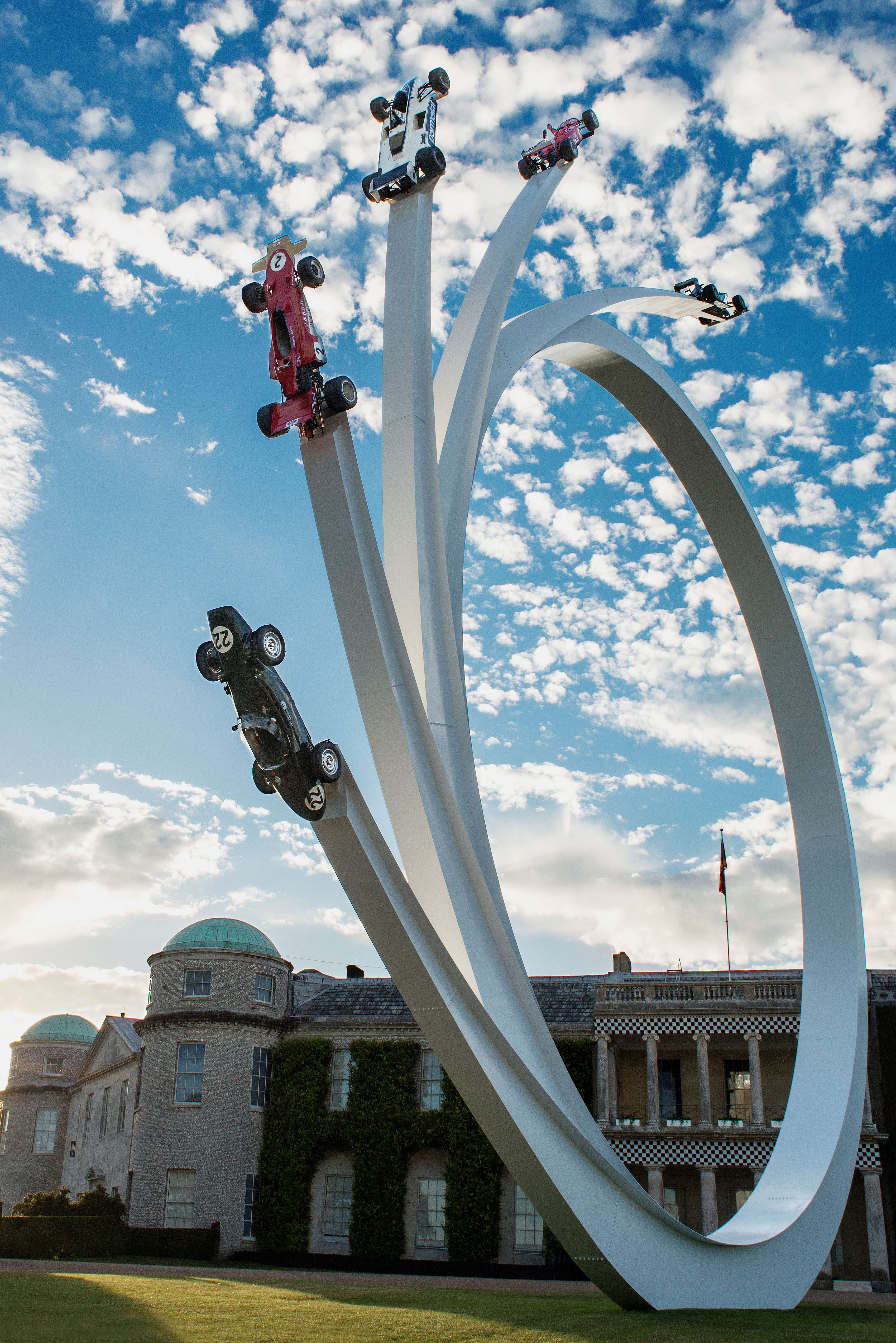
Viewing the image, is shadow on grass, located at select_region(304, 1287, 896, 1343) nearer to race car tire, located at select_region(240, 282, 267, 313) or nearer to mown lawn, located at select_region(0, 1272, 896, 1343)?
mown lawn, located at select_region(0, 1272, 896, 1343)

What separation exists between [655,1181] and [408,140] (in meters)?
32.6

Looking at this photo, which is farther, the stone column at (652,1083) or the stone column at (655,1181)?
the stone column at (652,1083)

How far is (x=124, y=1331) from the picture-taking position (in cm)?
1197

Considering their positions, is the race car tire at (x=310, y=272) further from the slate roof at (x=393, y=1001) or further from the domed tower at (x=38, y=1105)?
the domed tower at (x=38, y=1105)

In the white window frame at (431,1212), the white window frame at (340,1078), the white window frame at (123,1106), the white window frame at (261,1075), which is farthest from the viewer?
the white window frame at (123,1106)

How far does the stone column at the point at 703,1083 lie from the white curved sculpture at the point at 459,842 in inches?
729


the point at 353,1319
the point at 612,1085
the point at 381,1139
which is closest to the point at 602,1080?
the point at 612,1085

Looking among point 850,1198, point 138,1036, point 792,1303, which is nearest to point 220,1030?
point 138,1036

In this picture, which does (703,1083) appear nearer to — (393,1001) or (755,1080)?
(755,1080)

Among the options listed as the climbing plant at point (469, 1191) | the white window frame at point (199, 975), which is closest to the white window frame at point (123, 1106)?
the white window frame at point (199, 975)

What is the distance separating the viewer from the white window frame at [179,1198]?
3838 centimetres

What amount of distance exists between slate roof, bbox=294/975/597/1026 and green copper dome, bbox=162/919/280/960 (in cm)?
257

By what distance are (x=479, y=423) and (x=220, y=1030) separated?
3052 centimetres

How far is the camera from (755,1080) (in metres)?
37.4
